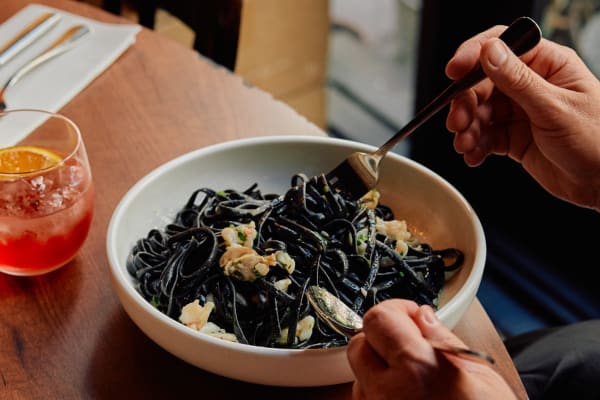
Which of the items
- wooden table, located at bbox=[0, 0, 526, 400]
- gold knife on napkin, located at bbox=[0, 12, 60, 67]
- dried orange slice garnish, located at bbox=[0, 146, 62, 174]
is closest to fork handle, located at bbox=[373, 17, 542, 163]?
wooden table, located at bbox=[0, 0, 526, 400]

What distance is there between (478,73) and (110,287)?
0.63 m

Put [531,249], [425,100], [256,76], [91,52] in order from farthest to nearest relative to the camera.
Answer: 1. [256,76]
2. [425,100]
3. [531,249]
4. [91,52]

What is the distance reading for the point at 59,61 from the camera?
5.14ft

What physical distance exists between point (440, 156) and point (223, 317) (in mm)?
1934

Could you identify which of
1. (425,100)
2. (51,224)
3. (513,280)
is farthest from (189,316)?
(425,100)

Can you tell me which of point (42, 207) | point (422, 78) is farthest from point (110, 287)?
point (422, 78)

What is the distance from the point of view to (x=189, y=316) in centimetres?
96

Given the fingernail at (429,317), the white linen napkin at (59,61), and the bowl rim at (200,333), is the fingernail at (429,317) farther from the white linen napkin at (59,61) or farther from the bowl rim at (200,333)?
the white linen napkin at (59,61)

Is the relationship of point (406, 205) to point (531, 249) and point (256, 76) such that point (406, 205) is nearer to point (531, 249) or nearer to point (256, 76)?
point (531, 249)

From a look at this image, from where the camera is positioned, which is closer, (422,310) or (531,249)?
(422,310)

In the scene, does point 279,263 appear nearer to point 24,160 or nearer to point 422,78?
point 24,160

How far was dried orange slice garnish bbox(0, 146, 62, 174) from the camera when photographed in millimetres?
1129

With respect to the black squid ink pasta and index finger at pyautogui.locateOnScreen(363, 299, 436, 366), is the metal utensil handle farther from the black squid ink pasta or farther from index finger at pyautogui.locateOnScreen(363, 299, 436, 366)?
index finger at pyautogui.locateOnScreen(363, 299, 436, 366)

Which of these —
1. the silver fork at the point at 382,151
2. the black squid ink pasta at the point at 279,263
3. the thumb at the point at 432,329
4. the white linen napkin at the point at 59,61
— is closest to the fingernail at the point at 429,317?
the thumb at the point at 432,329
